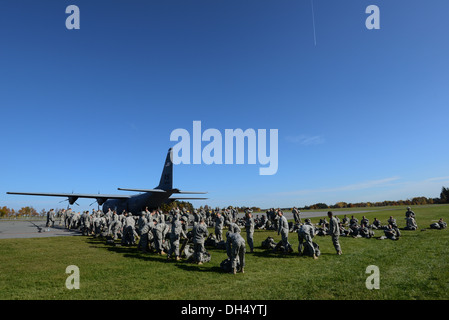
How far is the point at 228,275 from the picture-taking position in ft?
31.0

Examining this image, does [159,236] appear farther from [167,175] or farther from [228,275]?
[167,175]

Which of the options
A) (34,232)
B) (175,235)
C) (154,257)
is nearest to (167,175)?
(34,232)

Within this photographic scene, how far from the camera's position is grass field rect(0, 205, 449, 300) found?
7297 millimetres

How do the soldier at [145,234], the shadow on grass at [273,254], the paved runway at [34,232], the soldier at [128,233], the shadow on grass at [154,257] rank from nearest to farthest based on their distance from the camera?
the shadow on grass at [154,257]
the shadow on grass at [273,254]
the soldier at [145,234]
the soldier at [128,233]
the paved runway at [34,232]

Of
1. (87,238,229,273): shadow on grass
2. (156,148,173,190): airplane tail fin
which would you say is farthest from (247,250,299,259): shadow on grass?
(156,148,173,190): airplane tail fin

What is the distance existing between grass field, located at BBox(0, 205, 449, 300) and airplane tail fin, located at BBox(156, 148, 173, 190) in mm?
19075

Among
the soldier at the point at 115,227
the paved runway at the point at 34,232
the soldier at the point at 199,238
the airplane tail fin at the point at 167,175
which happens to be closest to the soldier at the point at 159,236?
the soldier at the point at 199,238

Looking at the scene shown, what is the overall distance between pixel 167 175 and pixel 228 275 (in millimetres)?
26199

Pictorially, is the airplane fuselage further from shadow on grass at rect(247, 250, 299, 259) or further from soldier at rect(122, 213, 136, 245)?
shadow on grass at rect(247, 250, 299, 259)

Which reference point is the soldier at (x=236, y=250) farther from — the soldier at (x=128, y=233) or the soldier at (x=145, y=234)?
the soldier at (x=128, y=233)

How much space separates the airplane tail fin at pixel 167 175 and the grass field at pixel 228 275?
62.6 feet

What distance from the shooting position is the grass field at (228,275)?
287 inches

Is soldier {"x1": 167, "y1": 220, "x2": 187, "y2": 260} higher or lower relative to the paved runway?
higher
